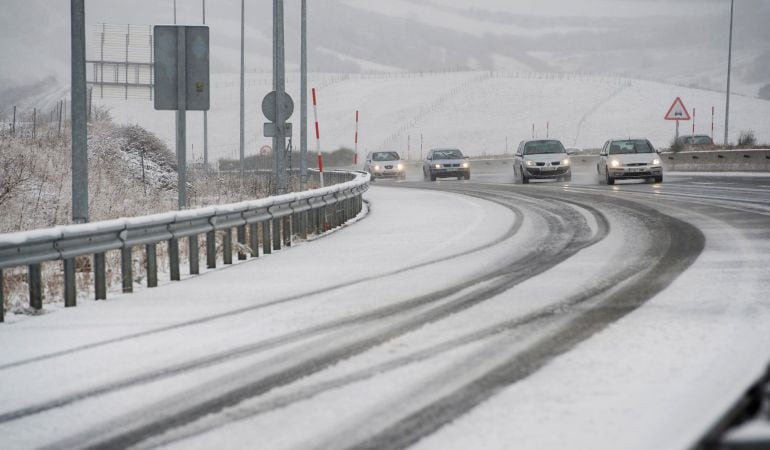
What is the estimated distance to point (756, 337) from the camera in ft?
23.1

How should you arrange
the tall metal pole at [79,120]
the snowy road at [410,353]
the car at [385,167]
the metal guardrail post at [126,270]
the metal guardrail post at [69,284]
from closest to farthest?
the snowy road at [410,353], the metal guardrail post at [69,284], the metal guardrail post at [126,270], the tall metal pole at [79,120], the car at [385,167]

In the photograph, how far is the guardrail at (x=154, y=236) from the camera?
9.68m

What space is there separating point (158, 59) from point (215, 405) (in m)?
11.4

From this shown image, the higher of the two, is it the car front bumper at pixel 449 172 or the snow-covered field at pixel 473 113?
the snow-covered field at pixel 473 113

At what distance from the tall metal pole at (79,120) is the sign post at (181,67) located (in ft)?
9.94

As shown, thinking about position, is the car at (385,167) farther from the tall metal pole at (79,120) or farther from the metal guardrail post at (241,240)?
the tall metal pole at (79,120)

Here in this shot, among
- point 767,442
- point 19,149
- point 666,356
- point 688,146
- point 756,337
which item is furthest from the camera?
point 688,146

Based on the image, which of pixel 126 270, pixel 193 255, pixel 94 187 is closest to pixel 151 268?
pixel 126 270

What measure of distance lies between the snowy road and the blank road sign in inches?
156

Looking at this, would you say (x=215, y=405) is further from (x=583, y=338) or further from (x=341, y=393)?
(x=583, y=338)

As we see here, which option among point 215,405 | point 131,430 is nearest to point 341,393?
point 215,405

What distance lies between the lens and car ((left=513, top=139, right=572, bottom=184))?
118 feet

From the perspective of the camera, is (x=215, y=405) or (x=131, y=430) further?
(x=215, y=405)

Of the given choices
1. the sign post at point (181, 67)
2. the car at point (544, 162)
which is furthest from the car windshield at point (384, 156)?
the sign post at point (181, 67)
